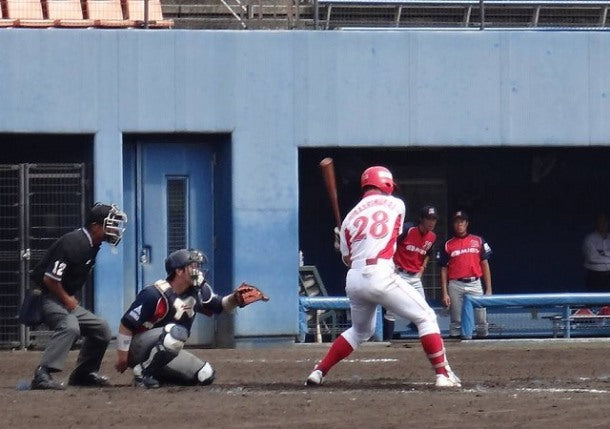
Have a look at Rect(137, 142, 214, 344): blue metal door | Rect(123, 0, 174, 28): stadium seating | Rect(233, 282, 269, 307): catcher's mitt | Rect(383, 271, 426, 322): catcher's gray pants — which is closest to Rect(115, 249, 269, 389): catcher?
Rect(233, 282, 269, 307): catcher's mitt

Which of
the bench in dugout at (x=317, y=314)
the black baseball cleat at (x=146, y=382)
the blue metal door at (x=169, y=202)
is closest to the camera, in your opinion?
the black baseball cleat at (x=146, y=382)

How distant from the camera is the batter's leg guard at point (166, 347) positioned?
10.7m

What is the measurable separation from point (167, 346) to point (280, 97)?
6.75 metres

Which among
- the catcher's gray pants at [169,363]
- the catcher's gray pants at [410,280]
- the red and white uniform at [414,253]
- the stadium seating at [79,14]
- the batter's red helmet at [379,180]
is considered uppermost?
the stadium seating at [79,14]

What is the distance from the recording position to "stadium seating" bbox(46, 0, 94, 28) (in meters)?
17.5

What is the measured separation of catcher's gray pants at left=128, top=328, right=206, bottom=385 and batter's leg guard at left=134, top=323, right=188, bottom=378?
4 centimetres

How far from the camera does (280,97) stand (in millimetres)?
17016

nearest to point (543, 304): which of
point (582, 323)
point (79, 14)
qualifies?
point (582, 323)

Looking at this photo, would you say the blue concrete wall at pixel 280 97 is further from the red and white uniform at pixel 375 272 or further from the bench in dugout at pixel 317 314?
the red and white uniform at pixel 375 272

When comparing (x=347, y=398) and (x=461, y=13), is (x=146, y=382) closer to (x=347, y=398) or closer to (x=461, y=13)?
(x=347, y=398)

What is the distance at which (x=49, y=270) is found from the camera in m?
11.0

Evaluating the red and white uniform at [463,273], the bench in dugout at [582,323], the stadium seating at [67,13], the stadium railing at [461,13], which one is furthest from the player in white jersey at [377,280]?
the stadium seating at [67,13]

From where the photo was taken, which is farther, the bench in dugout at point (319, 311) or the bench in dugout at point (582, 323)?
the bench in dugout at point (582, 323)

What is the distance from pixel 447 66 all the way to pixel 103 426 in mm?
9561
